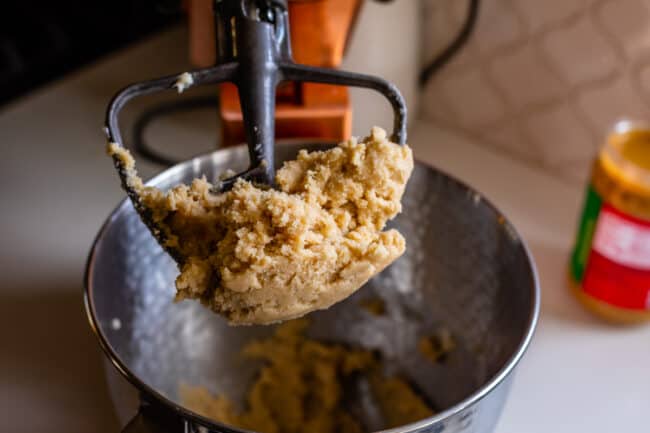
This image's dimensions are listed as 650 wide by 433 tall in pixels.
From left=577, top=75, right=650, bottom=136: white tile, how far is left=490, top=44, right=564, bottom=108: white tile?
30mm

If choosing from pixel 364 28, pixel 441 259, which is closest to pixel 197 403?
pixel 441 259

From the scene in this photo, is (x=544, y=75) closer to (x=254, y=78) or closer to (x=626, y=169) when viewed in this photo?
(x=626, y=169)

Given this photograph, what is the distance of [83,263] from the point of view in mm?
640

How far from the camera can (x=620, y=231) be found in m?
0.56

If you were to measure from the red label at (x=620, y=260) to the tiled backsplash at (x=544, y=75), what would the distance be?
0.50 ft

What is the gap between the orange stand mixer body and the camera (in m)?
0.59

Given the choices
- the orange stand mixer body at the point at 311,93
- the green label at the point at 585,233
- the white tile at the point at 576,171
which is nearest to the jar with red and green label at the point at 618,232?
the green label at the point at 585,233

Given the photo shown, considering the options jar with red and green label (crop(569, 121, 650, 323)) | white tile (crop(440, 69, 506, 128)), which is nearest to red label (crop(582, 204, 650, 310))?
jar with red and green label (crop(569, 121, 650, 323))

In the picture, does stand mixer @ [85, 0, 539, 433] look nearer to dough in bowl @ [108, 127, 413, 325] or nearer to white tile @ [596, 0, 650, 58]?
dough in bowl @ [108, 127, 413, 325]

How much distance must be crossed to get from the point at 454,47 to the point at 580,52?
0.13 meters

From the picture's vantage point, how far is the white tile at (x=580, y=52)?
0.66 m

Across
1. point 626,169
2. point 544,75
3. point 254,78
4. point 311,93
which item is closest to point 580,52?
point 544,75

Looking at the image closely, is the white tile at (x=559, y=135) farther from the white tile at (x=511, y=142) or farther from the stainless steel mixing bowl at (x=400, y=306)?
the stainless steel mixing bowl at (x=400, y=306)

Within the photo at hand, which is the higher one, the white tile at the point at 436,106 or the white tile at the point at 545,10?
the white tile at the point at 545,10
